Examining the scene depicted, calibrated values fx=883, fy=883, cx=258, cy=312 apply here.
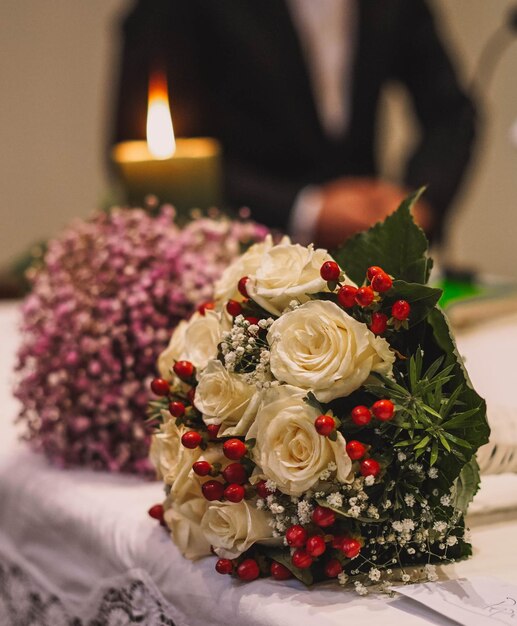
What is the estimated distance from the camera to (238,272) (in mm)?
712

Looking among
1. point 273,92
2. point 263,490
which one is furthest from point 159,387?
point 273,92

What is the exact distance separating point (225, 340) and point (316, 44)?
77.3 inches

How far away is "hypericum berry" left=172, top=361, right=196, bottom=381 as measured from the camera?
690 millimetres

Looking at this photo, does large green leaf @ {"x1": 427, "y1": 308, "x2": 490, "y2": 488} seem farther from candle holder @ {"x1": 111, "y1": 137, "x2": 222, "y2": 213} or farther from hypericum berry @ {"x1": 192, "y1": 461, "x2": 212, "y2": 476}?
candle holder @ {"x1": 111, "y1": 137, "x2": 222, "y2": 213}

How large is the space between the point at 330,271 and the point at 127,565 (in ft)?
1.12

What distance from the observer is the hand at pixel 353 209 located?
76.1 inches

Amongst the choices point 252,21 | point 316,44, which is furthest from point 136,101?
point 316,44

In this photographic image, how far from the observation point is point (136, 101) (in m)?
2.32

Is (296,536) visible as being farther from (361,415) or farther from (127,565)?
(127,565)

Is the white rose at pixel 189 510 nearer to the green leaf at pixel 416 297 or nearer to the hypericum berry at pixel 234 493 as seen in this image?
the hypericum berry at pixel 234 493

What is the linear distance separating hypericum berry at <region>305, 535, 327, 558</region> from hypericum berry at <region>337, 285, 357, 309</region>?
0.16 m

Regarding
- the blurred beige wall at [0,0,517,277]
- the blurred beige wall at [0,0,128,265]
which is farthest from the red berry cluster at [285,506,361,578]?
the blurred beige wall at [0,0,128,265]

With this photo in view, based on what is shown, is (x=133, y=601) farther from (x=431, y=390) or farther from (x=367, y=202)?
(x=367, y=202)

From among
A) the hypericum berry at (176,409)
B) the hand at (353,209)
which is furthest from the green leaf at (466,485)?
the hand at (353,209)
